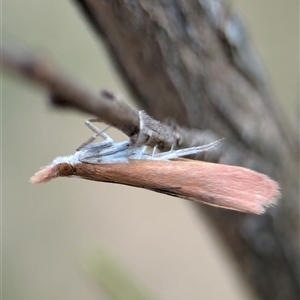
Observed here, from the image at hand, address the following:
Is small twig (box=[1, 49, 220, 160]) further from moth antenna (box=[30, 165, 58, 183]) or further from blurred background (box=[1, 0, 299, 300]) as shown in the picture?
blurred background (box=[1, 0, 299, 300])

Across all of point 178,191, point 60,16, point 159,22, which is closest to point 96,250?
point 178,191

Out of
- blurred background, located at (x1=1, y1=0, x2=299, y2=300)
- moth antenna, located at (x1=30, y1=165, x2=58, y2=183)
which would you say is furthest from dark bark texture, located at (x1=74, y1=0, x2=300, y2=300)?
blurred background, located at (x1=1, y1=0, x2=299, y2=300)

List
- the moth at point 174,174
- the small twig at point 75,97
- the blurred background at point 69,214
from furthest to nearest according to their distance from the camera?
the blurred background at point 69,214 → the moth at point 174,174 → the small twig at point 75,97

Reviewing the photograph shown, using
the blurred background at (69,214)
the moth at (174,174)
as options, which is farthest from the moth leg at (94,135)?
the blurred background at (69,214)

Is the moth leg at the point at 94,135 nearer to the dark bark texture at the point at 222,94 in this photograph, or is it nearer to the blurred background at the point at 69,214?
the dark bark texture at the point at 222,94

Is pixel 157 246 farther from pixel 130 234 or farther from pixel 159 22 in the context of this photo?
pixel 159 22

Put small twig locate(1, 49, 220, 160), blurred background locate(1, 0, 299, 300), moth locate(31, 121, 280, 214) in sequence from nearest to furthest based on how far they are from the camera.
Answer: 1. small twig locate(1, 49, 220, 160)
2. moth locate(31, 121, 280, 214)
3. blurred background locate(1, 0, 299, 300)

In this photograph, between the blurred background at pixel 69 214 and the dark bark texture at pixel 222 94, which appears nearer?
the dark bark texture at pixel 222 94
